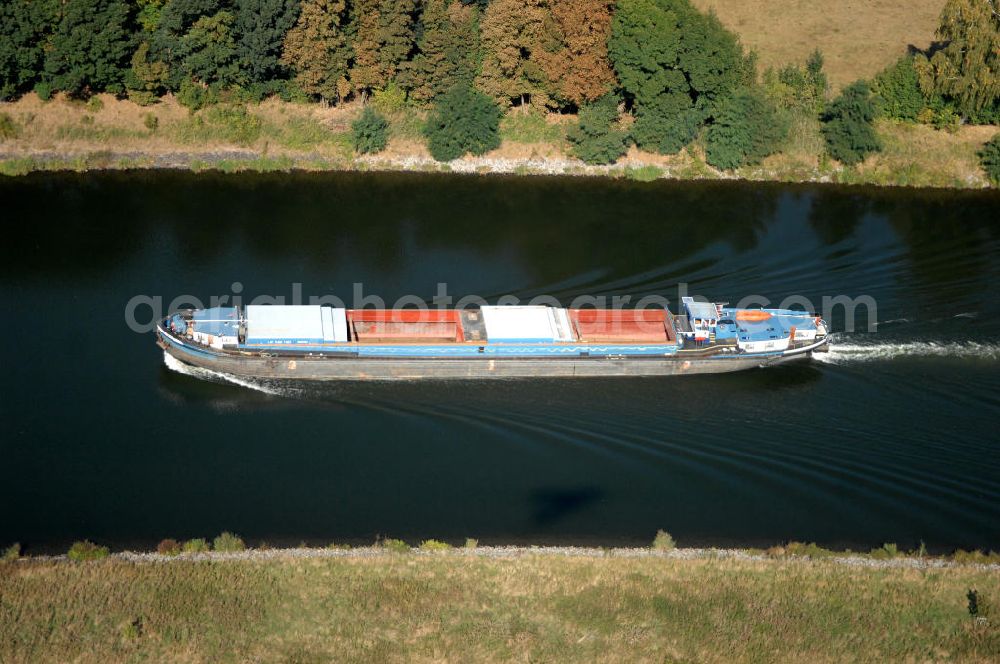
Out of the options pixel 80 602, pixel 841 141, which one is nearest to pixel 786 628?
pixel 80 602

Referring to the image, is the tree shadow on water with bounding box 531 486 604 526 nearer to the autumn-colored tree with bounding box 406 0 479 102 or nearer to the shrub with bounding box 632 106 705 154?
the shrub with bounding box 632 106 705 154

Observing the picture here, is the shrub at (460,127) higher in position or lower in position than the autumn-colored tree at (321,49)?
lower

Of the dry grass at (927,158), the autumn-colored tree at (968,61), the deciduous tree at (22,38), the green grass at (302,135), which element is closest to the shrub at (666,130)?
the dry grass at (927,158)

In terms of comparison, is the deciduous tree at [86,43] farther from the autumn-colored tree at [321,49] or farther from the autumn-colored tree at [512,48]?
the autumn-colored tree at [512,48]

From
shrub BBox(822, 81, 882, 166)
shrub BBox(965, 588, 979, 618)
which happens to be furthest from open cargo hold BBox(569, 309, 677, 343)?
shrub BBox(822, 81, 882, 166)

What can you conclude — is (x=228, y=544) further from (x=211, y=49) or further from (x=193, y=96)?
(x=211, y=49)

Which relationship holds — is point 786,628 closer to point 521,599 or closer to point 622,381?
point 521,599
